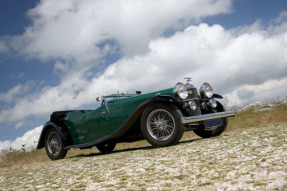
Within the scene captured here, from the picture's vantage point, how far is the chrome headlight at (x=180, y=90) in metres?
5.50

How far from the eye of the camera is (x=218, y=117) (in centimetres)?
564

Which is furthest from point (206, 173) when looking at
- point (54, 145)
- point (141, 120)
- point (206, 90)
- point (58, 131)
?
point (54, 145)

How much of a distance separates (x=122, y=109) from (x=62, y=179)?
2773 millimetres

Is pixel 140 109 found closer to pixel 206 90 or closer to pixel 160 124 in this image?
pixel 160 124

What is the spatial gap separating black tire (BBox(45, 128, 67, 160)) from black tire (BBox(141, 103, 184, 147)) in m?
2.86

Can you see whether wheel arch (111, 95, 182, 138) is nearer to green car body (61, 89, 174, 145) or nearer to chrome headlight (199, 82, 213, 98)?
green car body (61, 89, 174, 145)

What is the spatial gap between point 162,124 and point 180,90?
75 cm

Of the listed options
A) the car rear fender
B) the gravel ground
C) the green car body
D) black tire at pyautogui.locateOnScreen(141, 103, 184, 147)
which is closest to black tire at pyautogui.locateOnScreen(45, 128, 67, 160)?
the car rear fender

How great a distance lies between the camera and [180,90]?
5512 mm

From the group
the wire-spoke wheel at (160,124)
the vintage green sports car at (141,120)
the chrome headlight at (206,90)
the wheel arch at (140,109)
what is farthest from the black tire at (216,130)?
the wheel arch at (140,109)

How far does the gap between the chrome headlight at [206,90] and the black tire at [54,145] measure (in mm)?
3757

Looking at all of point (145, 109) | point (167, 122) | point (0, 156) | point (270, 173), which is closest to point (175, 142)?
point (167, 122)

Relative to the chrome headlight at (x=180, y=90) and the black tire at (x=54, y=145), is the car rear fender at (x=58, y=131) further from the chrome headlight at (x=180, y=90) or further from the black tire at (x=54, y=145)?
the chrome headlight at (x=180, y=90)

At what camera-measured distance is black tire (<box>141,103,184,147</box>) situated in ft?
16.9
